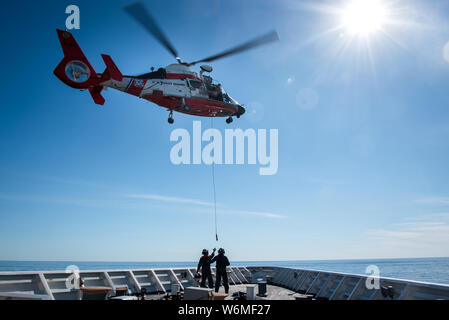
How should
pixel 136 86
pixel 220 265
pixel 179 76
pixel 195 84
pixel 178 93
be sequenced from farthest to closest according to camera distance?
pixel 195 84
pixel 179 76
pixel 178 93
pixel 136 86
pixel 220 265

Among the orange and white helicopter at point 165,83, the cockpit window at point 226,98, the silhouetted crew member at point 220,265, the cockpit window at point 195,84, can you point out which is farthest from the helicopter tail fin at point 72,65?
the silhouetted crew member at point 220,265

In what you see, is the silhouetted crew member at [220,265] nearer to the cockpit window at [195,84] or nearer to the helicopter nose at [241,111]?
the cockpit window at [195,84]

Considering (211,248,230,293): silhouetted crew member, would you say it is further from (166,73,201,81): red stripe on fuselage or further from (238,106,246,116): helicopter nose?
(238,106,246,116): helicopter nose

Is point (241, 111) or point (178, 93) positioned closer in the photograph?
point (178, 93)

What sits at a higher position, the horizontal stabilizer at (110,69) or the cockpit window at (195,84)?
the cockpit window at (195,84)

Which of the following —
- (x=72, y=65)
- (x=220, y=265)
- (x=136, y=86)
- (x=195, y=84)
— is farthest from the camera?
(x=195, y=84)

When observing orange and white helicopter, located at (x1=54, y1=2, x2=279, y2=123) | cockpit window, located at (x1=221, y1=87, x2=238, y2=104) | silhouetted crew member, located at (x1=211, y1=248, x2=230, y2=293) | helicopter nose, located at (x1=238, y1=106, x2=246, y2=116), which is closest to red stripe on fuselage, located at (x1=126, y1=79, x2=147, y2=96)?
orange and white helicopter, located at (x1=54, y1=2, x2=279, y2=123)

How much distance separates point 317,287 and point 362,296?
7.72 ft

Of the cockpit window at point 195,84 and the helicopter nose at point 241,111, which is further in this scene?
the helicopter nose at point 241,111

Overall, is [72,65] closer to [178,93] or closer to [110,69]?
[110,69]

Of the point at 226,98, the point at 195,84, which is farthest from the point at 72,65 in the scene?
the point at 226,98
